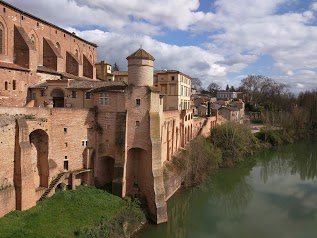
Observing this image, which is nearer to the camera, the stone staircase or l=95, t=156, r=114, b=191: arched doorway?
the stone staircase

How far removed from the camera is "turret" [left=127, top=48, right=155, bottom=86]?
64.1 ft

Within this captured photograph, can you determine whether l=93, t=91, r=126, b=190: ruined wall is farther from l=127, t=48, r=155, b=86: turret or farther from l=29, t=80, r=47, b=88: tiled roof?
l=29, t=80, r=47, b=88: tiled roof

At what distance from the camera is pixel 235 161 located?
33969 millimetres

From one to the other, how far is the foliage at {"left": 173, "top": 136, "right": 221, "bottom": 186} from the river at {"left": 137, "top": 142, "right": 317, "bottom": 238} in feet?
2.79

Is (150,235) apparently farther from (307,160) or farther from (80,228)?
(307,160)

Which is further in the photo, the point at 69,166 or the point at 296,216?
the point at 296,216

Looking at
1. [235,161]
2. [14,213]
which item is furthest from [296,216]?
[14,213]

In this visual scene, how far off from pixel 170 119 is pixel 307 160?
2343cm

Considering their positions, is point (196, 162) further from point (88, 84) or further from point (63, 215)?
point (63, 215)

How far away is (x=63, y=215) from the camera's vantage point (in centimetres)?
1559

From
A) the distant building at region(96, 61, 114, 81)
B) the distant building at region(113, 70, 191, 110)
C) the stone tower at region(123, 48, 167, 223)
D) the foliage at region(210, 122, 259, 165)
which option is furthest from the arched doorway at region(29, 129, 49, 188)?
the distant building at region(96, 61, 114, 81)

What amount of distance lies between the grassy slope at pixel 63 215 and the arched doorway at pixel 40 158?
1370 mm

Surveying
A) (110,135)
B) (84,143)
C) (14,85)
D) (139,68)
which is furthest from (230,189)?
(14,85)

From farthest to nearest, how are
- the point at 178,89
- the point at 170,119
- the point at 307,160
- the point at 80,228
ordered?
1. the point at 307,160
2. the point at 178,89
3. the point at 170,119
4. the point at 80,228
